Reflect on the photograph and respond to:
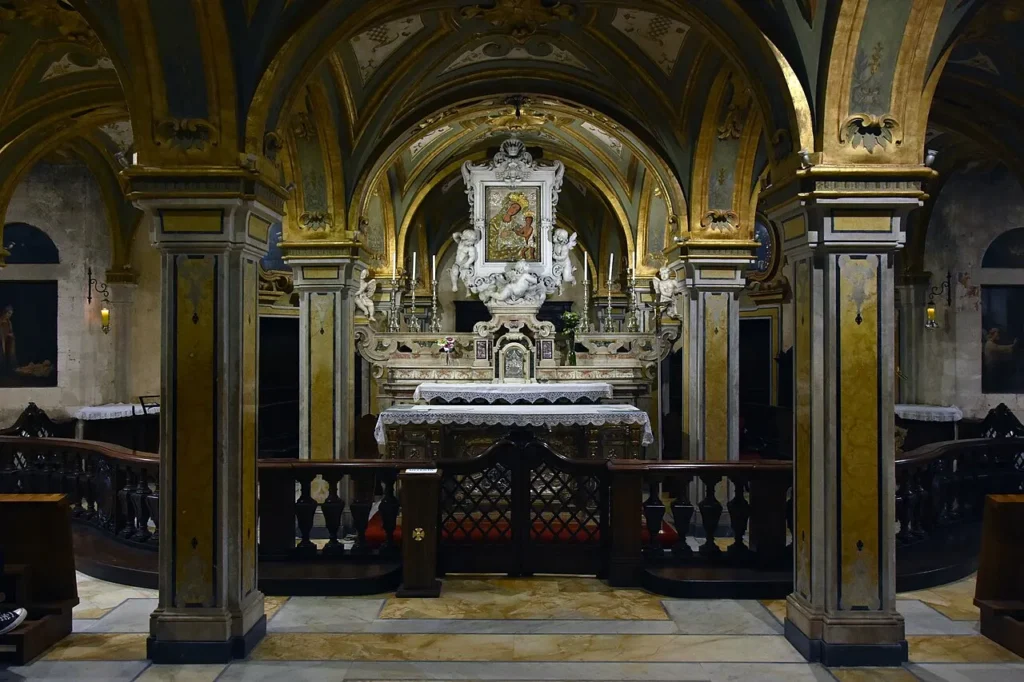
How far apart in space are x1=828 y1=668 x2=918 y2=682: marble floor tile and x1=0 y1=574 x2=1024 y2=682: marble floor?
1 centimetres

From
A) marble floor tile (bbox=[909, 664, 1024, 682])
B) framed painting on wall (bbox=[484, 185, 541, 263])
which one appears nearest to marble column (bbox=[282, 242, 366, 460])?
framed painting on wall (bbox=[484, 185, 541, 263])

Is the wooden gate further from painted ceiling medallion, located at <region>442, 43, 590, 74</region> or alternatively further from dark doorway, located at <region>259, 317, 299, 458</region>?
dark doorway, located at <region>259, 317, 299, 458</region>

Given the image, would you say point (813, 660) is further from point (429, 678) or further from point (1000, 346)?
point (1000, 346)

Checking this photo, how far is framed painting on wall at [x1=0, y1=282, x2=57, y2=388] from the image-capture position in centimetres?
1244

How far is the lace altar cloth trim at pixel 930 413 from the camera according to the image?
12.0 metres

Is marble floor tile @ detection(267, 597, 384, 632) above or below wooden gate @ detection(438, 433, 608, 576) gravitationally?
below

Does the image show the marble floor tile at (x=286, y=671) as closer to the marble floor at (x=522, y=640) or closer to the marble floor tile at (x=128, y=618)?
the marble floor at (x=522, y=640)

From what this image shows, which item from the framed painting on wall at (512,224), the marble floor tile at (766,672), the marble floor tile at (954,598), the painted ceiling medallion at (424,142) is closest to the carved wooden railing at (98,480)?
the marble floor tile at (766,672)

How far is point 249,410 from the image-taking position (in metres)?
5.25

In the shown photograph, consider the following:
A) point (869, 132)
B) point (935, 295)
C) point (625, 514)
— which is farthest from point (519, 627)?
point (935, 295)

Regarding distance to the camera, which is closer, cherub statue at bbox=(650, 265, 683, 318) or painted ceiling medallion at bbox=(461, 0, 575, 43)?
painted ceiling medallion at bbox=(461, 0, 575, 43)

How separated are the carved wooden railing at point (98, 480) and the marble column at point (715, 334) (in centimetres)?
576

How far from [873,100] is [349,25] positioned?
3786 mm

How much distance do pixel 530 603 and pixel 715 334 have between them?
4.41m
